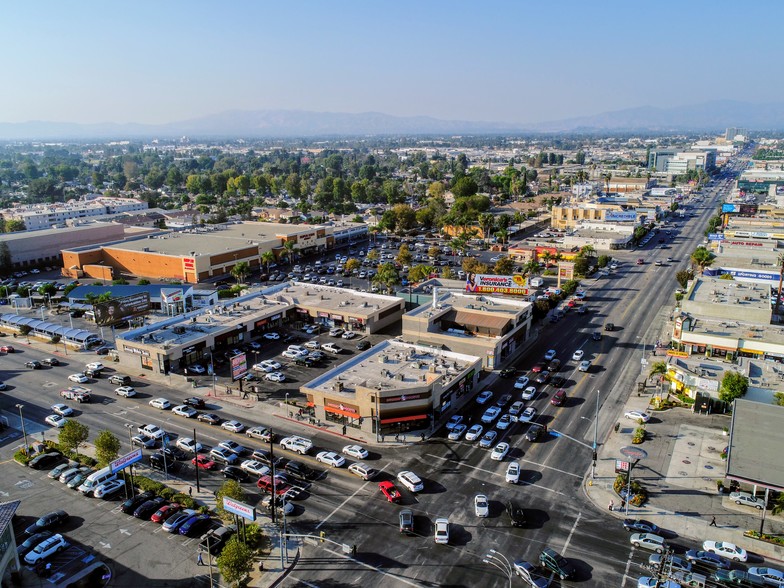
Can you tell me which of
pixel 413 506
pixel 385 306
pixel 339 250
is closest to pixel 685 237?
pixel 339 250

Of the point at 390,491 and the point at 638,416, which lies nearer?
the point at 390,491

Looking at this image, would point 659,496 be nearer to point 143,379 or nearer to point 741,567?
point 741,567

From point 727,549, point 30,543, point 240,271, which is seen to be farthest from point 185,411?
point 240,271

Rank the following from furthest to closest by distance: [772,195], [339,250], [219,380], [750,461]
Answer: [772,195] < [339,250] < [219,380] < [750,461]

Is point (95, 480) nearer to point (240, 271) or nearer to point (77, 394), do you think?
point (77, 394)

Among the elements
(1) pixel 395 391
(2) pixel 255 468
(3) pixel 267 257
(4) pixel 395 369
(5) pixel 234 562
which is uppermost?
(3) pixel 267 257

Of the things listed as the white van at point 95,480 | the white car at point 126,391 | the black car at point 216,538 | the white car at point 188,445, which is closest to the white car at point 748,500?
the black car at point 216,538
